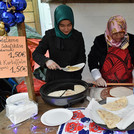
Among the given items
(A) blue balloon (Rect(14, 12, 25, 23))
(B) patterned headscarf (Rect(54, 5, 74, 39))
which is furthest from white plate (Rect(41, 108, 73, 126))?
(B) patterned headscarf (Rect(54, 5, 74, 39))

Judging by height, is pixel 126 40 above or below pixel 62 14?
below

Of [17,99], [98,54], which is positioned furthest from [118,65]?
[17,99]

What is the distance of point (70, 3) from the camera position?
2.67 meters

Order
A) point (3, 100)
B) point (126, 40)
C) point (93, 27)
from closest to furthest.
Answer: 1. point (126, 40)
2. point (3, 100)
3. point (93, 27)

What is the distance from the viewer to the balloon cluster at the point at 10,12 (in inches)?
30.7

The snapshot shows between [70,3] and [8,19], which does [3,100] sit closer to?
[8,19]

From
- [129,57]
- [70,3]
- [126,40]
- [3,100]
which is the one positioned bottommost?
[3,100]

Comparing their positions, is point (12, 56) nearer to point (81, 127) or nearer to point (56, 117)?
point (56, 117)

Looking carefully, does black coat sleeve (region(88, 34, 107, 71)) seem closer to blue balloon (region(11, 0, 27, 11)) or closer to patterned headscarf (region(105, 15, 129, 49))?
patterned headscarf (region(105, 15, 129, 49))

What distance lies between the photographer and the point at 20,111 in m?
0.89

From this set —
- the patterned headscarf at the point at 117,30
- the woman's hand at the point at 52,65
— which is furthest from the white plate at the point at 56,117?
the patterned headscarf at the point at 117,30

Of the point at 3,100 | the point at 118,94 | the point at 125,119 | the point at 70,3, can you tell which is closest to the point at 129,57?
the point at 118,94

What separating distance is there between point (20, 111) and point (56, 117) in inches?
9.3

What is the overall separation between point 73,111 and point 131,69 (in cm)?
106
